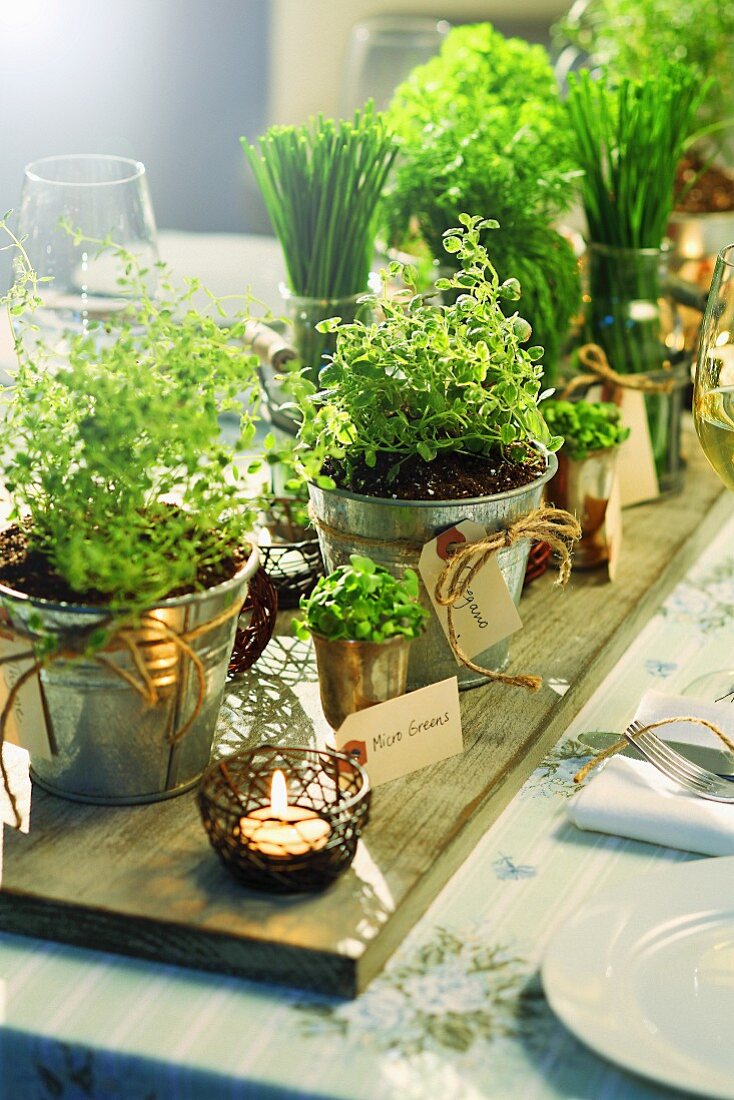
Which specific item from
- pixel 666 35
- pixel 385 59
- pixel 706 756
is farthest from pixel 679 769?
pixel 385 59

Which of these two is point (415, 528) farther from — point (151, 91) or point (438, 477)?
point (151, 91)

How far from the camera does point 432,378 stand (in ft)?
3.00

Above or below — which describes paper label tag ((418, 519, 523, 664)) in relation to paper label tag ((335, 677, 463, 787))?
above

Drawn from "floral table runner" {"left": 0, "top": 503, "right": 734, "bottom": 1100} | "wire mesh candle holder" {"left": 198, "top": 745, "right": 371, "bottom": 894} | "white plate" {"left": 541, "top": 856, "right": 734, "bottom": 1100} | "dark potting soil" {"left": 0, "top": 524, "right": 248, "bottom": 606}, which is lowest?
"floral table runner" {"left": 0, "top": 503, "right": 734, "bottom": 1100}

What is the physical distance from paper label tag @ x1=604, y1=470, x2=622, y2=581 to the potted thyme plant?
0.21m

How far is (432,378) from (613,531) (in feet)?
1.24

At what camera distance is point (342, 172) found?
1186 mm

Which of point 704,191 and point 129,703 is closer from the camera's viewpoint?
point 129,703

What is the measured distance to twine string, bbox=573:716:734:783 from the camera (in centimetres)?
88

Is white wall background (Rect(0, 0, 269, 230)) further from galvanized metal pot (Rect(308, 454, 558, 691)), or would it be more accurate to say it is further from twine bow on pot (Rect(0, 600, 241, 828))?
twine bow on pot (Rect(0, 600, 241, 828))

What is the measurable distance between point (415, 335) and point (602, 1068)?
493 millimetres

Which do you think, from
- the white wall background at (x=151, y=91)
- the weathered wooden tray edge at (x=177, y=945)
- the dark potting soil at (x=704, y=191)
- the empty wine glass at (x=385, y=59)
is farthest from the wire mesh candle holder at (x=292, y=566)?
the white wall background at (x=151, y=91)

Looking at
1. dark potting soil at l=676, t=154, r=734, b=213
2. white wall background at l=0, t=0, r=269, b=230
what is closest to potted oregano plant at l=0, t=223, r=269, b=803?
dark potting soil at l=676, t=154, r=734, b=213

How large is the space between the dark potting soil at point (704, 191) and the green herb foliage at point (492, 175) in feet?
1.43
